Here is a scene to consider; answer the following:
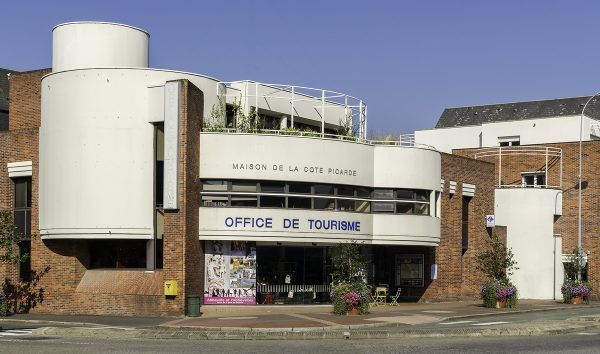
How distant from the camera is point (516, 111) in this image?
7069cm

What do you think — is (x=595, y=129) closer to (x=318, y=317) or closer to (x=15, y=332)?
(x=318, y=317)

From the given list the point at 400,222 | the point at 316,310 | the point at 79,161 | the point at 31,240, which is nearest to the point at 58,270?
the point at 31,240

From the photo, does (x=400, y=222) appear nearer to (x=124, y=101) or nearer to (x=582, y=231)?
(x=124, y=101)

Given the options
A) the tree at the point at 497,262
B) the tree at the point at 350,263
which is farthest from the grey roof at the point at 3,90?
the tree at the point at 497,262

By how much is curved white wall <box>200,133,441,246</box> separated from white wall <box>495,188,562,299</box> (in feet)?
41.0

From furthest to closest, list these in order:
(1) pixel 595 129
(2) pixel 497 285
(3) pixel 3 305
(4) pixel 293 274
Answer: (1) pixel 595 129
(2) pixel 497 285
(4) pixel 293 274
(3) pixel 3 305

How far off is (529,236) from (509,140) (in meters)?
14.9

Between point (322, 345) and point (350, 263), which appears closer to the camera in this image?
point (322, 345)

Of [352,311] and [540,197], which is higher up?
[540,197]

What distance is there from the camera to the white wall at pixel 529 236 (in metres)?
50.3

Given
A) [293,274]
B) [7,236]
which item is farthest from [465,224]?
[7,236]

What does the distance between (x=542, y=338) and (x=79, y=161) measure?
18450mm

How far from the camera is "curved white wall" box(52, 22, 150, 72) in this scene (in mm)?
35875

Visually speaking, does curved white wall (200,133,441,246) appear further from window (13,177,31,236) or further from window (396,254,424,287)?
window (13,177,31,236)
